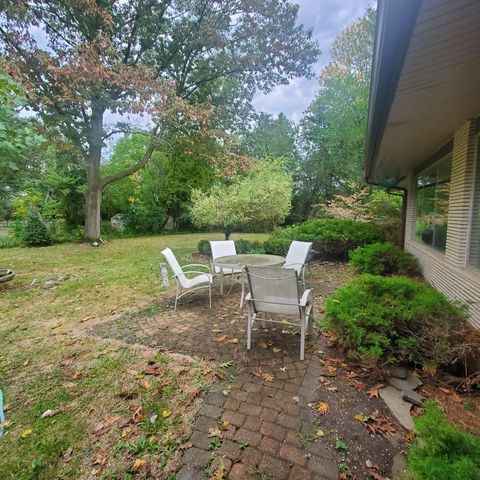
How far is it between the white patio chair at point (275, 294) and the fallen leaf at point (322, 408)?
0.66 m

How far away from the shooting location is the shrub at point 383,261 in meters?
6.01

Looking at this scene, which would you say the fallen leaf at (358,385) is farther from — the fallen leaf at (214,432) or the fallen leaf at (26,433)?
the fallen leaf at (26,433)

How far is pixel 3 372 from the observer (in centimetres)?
289

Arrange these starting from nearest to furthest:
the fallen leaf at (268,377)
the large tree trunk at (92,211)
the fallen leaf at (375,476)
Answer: the fallen leaf at (375,476) → the fallen leaf at (268,377) → the large tree trunk at (92,211)

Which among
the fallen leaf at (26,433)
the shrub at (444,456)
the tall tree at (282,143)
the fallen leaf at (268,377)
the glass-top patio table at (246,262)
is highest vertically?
the tall tree at (282,143)

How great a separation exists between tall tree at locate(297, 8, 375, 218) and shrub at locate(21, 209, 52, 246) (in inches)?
583

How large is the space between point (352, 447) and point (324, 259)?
279 inches

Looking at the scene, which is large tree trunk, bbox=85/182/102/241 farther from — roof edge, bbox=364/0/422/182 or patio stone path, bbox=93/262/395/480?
roof edge, bbox=364/0/422/182

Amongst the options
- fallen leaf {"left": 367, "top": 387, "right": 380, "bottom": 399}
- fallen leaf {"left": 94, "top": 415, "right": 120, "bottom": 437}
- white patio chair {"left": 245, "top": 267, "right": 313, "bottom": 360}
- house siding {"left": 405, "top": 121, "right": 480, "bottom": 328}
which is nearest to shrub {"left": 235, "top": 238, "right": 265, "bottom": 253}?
house siding {"left": 405, "top": 121, "right": 480, "bottom": 328}

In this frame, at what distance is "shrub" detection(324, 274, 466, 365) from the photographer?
8.16ft

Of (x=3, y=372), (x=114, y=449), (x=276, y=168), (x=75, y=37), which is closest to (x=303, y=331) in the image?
(x=114, y=449)

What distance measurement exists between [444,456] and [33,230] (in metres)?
14.2

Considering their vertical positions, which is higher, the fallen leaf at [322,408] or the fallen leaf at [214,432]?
the fallen leaf at [214,432]

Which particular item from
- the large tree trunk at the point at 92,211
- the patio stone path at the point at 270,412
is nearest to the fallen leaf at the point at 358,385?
the patio stone path at the point at 270,412
